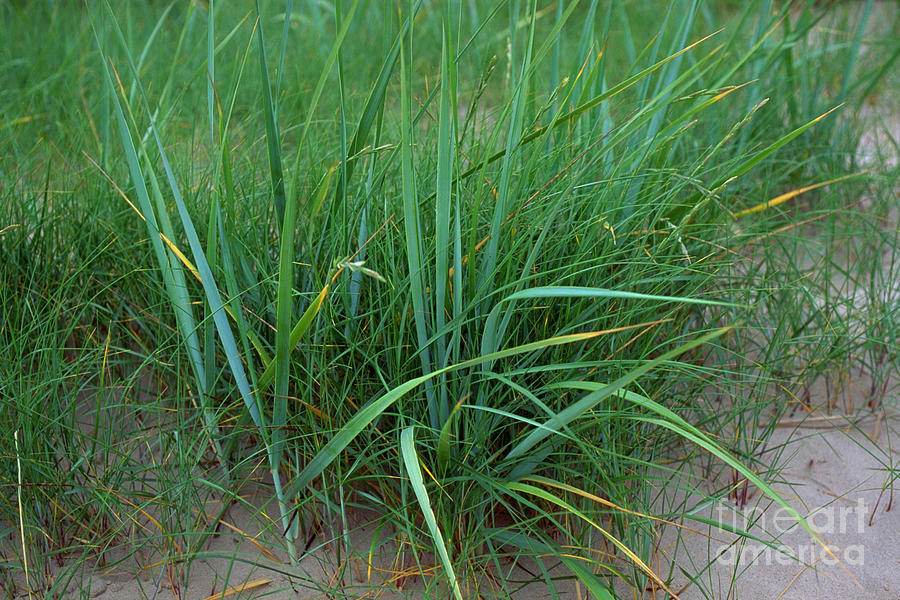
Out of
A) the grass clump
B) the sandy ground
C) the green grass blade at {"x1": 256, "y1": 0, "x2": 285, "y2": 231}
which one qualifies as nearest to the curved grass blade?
the grass clump

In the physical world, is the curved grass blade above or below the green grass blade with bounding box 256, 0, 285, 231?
below

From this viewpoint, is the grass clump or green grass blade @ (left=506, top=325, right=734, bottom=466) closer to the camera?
green grass blade @ (left=506, top=325, right=734, bottom=466)

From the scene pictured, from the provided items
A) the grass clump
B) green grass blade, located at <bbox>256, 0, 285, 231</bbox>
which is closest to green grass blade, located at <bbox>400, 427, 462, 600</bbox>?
the grass clump

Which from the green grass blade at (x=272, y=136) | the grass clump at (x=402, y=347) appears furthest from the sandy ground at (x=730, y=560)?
the green grass blade at (x=272, y=136)

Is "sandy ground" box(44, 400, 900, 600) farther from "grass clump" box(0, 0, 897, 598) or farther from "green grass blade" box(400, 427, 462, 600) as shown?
"green grass blade" box(400, 427, 462, 600)

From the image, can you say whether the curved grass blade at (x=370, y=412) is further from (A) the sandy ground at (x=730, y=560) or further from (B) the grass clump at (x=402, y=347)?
(A) the sandy ground at (x=730, y=560)

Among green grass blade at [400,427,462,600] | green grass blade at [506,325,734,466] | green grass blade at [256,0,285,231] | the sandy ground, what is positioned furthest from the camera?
the sandy ground

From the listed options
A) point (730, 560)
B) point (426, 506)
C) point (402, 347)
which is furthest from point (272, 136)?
point (730, 560)

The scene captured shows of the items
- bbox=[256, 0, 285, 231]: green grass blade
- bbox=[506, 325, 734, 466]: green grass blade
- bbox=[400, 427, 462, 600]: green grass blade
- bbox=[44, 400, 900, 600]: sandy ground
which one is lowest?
bbox=[44, 400, 900, 600]: sandy ground

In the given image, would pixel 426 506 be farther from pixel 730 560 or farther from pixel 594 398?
pixel 730 560

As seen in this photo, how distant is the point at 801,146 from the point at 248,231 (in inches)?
59.4

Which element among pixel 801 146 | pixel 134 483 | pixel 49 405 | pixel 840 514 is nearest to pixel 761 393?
pixel 840 514

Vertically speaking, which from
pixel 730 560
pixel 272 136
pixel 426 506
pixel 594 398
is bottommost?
pixel 730 560

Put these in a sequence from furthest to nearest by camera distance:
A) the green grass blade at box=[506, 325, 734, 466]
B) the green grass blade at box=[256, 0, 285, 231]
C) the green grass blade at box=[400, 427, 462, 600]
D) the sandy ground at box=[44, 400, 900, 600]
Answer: the sandy ground at box=[44, 400, 900, 600], the green grass blade at box=[256, 0, 285, 231], the green grass blade at box=[400, 427, 462, 600], the green grass blade at box=[506, 325, 734, 466]
